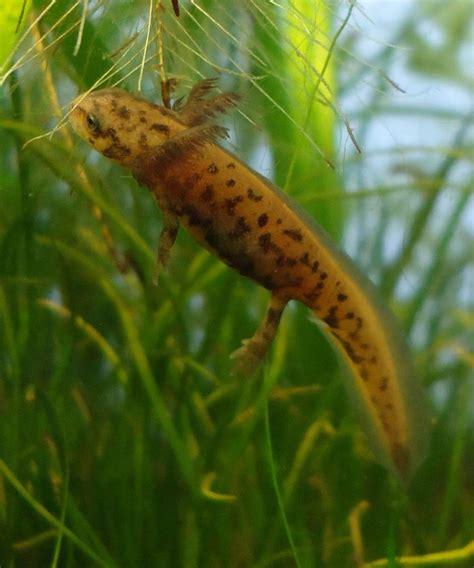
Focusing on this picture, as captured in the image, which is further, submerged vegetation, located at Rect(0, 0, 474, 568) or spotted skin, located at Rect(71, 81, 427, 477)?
submerged vegetation, located at Rect(0, 0, 474, 568)

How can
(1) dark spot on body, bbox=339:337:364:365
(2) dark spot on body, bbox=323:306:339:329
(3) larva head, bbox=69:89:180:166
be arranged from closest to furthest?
(3) larva head, bbox=69:89:180:166 < (2) dark spot on body, bbox=323:306:339:329 < (1) dark spot on body, bbox=339:337:364:365

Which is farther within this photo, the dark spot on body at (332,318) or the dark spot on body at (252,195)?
the dark spot on body at (332,318)

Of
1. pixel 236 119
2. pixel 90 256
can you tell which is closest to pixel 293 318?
pixel 90 256

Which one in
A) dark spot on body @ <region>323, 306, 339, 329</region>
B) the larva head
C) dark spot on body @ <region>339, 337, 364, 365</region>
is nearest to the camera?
the larva head

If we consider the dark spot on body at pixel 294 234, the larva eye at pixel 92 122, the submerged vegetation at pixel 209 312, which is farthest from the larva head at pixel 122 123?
the dark spot on body at pixel 294 234

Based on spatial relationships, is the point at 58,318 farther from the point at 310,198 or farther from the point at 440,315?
the point at 440,315

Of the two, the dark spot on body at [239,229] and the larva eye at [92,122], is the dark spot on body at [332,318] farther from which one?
the larva eye at [92,122]

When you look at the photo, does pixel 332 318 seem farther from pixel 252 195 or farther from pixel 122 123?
pixel 122 123

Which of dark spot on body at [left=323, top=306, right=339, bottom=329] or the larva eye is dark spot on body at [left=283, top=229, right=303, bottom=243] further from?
the larva eye

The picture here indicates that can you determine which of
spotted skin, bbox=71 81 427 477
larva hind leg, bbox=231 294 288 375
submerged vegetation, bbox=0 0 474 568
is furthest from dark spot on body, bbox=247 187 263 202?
larva hind leg, bbox=231 294 288 375

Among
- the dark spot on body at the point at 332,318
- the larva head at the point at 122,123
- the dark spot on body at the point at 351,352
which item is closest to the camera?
the larva head at the point at 122,123
